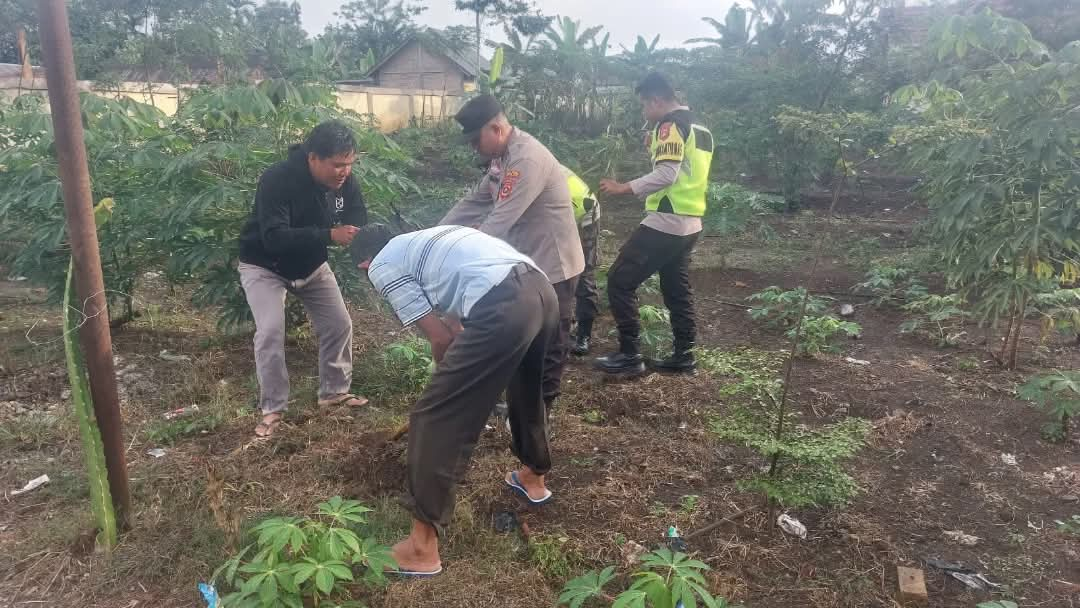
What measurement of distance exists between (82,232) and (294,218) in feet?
4.27

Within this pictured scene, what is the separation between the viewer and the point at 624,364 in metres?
4.62

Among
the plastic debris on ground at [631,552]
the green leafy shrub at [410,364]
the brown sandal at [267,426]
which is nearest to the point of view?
the plastic debris on ground at [631,552]

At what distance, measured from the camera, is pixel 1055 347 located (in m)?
4.88

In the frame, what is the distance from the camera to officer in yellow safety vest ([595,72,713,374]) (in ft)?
14.1

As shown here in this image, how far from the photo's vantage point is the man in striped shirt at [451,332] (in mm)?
2400

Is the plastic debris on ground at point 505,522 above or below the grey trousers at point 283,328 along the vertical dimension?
below

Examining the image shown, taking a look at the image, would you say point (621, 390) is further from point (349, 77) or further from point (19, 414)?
point (349, 77)

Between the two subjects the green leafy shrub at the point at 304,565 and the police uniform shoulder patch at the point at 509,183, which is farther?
the police uniform shoulder patch at the point at 509,183

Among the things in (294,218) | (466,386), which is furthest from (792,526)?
(294,218)

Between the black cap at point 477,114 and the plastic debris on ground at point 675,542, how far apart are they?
1.83 m

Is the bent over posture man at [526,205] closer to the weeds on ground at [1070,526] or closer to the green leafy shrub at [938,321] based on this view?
the weeds on ground at [1070,526]

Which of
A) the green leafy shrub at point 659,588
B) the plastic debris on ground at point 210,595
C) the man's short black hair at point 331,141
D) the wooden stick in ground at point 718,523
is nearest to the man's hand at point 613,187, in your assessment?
the man's short black hair at point 331,141

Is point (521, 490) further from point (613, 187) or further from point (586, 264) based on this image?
point (586, 264)

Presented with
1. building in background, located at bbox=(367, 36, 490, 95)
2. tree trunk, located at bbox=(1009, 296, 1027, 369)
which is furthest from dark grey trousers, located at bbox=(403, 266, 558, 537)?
building in background, located at bbox=(367, 36, 490, 95)
